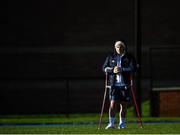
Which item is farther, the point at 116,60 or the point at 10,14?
the point at 10,14

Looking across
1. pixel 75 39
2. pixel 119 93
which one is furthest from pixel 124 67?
pixel 75 39

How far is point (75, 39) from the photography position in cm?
2822

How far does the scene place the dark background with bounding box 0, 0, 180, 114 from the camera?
27.8 m

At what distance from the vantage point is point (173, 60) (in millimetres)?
27766

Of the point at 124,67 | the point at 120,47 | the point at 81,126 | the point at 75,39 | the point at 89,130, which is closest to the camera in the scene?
the point at 89,130

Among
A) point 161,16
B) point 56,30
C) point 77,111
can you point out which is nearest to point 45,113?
point 77,111

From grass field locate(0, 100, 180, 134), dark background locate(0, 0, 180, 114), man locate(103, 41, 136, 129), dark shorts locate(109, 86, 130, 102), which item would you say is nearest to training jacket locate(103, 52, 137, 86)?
man locate(103, 41, 136, 129)

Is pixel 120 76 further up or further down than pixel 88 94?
further up

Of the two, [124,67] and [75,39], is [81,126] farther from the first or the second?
[75,39]

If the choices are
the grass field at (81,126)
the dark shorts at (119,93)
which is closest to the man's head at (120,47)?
the dark shorts at (119,93)

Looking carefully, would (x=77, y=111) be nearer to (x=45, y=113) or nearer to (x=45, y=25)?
(x=45, y=113)

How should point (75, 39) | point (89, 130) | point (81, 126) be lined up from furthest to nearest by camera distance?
point (75, 39) → point (81, 126) → point (89, 130)

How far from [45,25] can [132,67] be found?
37.8 ft

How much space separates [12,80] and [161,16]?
5474 millimetres
